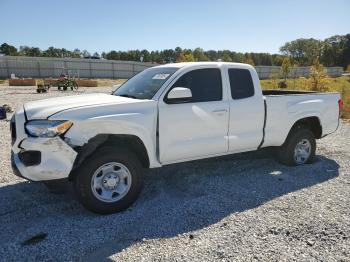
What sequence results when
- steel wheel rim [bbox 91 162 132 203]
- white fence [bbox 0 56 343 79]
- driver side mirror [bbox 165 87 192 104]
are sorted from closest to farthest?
steel wheel rim [bbox 91 162 132 203]
driver side mirror [bbox 165 87 192 104]
white fence [bbox 0 56 343 79]

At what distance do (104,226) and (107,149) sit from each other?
0.94 metres

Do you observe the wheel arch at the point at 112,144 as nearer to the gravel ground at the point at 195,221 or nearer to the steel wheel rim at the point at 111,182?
the steel wheel rim at the point at 111,182

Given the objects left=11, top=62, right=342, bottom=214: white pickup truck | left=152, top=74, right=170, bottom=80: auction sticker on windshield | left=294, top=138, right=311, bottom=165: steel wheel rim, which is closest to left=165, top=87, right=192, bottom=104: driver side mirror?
left=11, top=62, right=342, bottom=214: white pickup truck

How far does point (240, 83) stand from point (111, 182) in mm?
2665

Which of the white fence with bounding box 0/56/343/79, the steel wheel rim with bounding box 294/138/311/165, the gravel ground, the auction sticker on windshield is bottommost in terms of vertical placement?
the gravel ground

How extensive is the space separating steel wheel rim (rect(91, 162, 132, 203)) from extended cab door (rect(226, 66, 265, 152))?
1.84m

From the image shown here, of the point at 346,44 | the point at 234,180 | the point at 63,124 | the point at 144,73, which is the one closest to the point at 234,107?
the point at 234,180

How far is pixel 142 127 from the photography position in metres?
4.47

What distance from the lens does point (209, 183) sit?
5.49 metres

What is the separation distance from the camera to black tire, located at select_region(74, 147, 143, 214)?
4145 mm

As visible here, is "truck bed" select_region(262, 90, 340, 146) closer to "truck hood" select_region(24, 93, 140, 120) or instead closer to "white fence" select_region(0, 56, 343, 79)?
"truck hood" select_region(24, 93, 140, 120)

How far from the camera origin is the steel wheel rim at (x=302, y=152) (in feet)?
21.2

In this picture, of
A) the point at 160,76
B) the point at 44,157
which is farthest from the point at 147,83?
the point at 44,157

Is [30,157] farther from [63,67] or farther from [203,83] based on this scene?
[63,67]
